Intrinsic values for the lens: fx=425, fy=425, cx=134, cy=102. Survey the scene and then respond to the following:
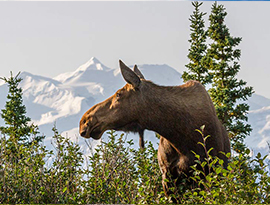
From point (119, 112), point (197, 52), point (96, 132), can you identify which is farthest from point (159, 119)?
point (197, 52)

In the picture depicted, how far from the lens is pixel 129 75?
652cm

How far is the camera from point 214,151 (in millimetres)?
6629

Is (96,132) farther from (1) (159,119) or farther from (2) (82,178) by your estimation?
(2) (82,178)

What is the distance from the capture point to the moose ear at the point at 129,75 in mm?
6449

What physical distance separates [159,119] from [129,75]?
0.82 metres

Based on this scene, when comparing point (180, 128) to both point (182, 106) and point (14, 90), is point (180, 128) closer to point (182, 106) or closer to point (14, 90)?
point (182, 106)

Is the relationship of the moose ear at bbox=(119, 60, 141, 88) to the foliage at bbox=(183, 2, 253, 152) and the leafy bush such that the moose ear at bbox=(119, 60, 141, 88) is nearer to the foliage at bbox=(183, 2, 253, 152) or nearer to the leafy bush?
the leafy bush

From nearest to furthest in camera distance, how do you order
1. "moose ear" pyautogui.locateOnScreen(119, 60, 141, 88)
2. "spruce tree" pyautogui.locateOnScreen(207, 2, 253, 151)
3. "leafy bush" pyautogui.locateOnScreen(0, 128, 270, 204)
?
1. "moose ear" pyautogui.locateOnScreen(119, 60, 141, 88)
2. "leafy bush" pyautogui.locateOnScreen(0, 128, 270, 204)
3. "spruce tree" pyautogui.locateOnScreen(207, 2, 253, 151)

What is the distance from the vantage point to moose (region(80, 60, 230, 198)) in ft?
21.4

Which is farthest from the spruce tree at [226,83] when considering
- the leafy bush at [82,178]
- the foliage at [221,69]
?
the leafy bush at [82,178]

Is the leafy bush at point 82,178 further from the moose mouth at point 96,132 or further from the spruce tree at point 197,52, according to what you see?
the spruce tree at point 197,52

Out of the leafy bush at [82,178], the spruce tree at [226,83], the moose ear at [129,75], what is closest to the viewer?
the moose ear at [129,75]

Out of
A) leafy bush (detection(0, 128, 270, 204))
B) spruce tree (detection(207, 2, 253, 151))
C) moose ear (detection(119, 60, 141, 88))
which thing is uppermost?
spruce tree (detection(207, 2, 253, 151))

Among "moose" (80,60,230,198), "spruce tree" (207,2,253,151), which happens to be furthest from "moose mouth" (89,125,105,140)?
"spruce tree" (207,2,253,151)
